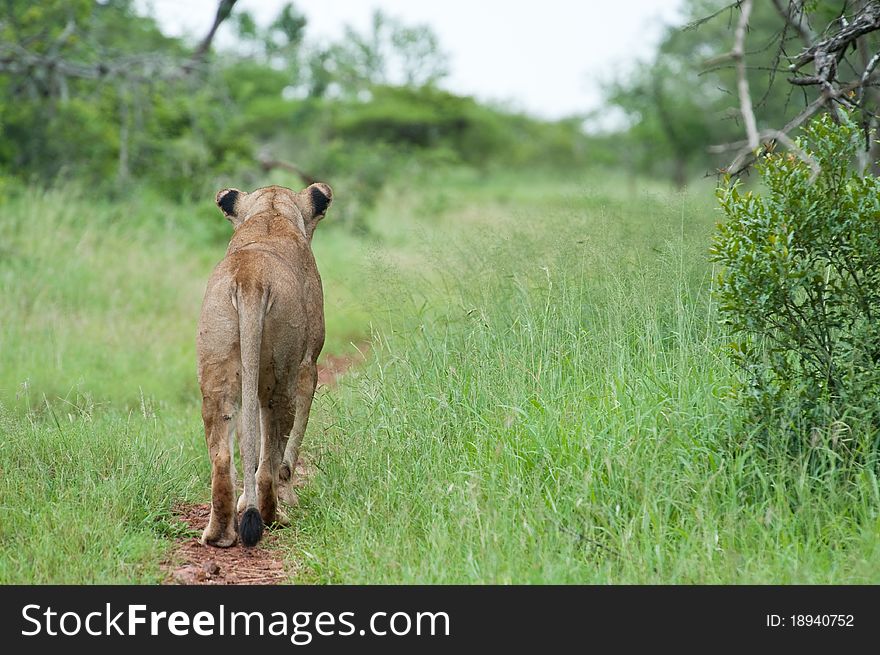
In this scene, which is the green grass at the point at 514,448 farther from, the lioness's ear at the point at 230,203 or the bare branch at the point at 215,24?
the bare branch at the point at 215,24

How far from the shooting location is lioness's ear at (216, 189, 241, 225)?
6.05m

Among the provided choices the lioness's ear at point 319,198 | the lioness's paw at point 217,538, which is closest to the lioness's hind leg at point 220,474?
the lioness's paw at point 217,538

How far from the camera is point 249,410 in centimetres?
481

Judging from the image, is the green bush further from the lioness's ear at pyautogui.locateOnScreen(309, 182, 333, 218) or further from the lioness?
the lioness's ear at pyautogui.locateOnScreen(309, 182, 333, 218)

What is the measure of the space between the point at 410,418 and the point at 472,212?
42.7ft

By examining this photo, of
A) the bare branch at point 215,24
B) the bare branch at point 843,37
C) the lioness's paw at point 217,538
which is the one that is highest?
the bare branch at point 215,24

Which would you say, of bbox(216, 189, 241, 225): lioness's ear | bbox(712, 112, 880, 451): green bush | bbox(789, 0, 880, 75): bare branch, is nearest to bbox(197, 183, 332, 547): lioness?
bbox(216, 189, 241, 225): lioness's ear

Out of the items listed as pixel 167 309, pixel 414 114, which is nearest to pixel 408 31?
pixel 414 114

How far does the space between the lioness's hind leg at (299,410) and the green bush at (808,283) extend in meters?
1.97

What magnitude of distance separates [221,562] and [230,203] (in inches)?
84.6

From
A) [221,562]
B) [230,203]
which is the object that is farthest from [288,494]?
[230,203]

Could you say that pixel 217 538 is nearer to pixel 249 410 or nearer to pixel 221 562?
pixel 221 562

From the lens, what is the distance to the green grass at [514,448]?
4.13 meters

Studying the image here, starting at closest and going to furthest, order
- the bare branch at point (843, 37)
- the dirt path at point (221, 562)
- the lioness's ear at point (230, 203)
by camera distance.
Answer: the dirt path at point (221, 562), the bare branch at point (843, 37), the lioness's ear at point (230, 203)
